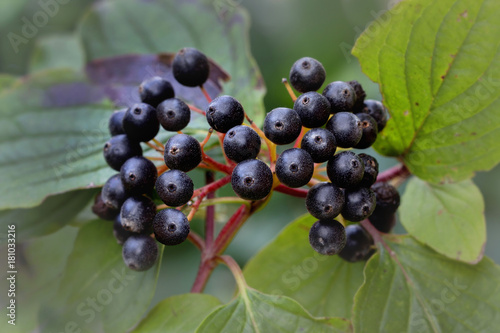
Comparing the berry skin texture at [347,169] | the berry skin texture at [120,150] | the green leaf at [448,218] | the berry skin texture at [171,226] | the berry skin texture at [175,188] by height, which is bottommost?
the green leaf at [448,218]

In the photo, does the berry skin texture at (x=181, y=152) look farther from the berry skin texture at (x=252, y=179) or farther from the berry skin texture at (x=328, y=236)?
the berry skin texture at (x=328, y=236)

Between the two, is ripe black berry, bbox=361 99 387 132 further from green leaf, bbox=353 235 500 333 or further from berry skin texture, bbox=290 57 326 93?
green leaf, bbox=353 235 500 333

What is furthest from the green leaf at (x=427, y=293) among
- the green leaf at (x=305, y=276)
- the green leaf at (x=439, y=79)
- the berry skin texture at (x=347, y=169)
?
the berry skin texture at (x=347, y=169)

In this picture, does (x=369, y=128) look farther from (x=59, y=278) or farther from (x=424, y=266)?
(x=59, y=278)

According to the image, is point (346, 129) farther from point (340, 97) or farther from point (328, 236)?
point (328, 236)

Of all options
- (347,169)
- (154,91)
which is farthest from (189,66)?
(347,169)
